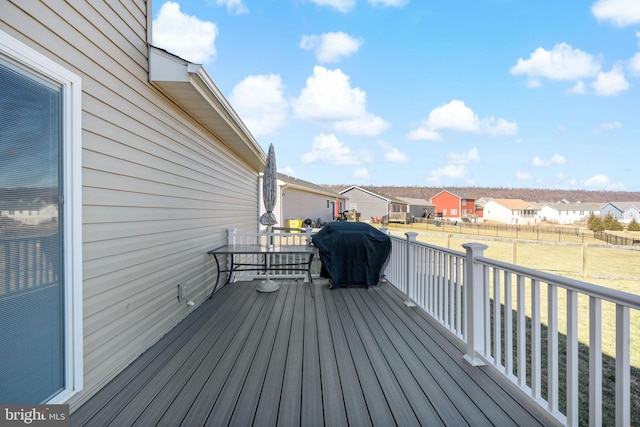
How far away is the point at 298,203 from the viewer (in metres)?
16.4

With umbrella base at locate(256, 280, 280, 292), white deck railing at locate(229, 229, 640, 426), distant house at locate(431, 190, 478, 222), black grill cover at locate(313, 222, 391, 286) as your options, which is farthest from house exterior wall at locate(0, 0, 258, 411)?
distant house at locate(431, 190, 478, 222)

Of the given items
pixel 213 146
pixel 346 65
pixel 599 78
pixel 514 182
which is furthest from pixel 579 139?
pixel 514 182

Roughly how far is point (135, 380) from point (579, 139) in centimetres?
5189

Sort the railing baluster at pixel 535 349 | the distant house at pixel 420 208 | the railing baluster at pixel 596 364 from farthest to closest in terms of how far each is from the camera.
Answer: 1. the distant house at pixel 420 208
2. the railing baluster at pixel 535 349
3. the railing baluster at pixel 596 364

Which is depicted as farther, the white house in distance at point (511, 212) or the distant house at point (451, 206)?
the white house in distance at point (511, 212)

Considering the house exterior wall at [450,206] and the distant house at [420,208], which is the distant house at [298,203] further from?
the house exterior wall at [450,206]

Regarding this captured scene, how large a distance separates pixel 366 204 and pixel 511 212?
31588mm

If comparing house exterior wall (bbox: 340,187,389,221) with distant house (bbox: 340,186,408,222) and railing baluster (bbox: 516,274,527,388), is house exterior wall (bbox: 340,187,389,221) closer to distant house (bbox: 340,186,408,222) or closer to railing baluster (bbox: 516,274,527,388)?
distant house (bbox: 340,186,408,222)

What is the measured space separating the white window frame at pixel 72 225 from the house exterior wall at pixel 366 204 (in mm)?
32467

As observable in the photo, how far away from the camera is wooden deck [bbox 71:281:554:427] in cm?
186

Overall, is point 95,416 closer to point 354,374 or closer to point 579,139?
point 354,374

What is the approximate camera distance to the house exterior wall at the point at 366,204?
34.3 meters

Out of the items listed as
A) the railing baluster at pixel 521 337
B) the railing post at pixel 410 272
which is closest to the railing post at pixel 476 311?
the railing baluster at pixel 521 337

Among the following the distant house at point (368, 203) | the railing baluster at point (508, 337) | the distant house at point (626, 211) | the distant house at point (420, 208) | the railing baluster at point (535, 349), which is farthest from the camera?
the distant house at point (626, 211)
